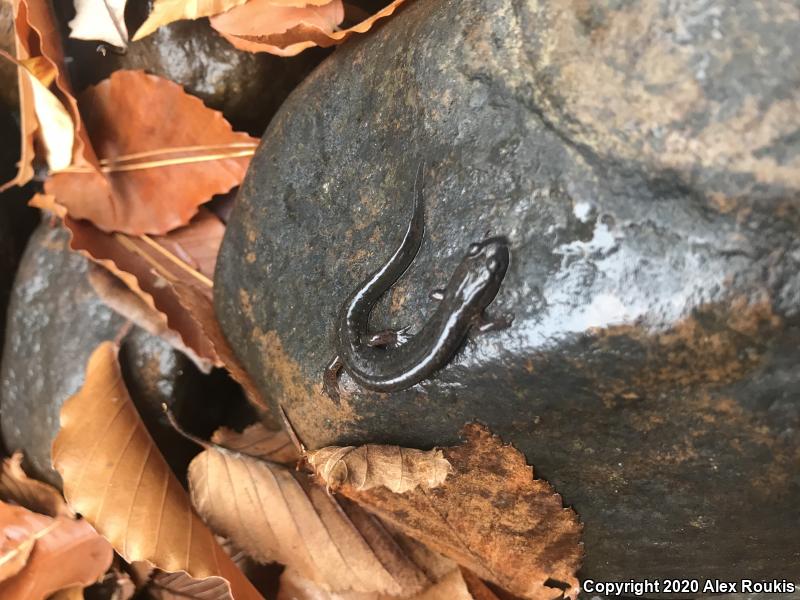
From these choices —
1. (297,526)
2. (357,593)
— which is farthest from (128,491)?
(357,593)

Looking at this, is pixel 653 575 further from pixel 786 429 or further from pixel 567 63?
pixel 567 63

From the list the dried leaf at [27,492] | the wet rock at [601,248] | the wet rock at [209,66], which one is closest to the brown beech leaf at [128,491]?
the dried leaf at [27,492]

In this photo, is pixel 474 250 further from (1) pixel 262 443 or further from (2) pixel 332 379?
(1) pixel 262 443

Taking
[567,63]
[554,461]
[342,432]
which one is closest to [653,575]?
[554,461]

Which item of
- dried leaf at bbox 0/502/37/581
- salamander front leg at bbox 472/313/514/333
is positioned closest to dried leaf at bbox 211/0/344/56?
salamander front leg at bbox 472/313/514/333

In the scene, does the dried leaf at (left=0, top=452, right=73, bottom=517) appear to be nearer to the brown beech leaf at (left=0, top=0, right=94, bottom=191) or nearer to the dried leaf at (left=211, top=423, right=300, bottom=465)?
the dried leaf at (left=211, top=423, right=300, bottom=465)

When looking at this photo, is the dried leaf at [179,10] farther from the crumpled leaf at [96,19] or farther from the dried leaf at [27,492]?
the dried leaf at [27,492]
